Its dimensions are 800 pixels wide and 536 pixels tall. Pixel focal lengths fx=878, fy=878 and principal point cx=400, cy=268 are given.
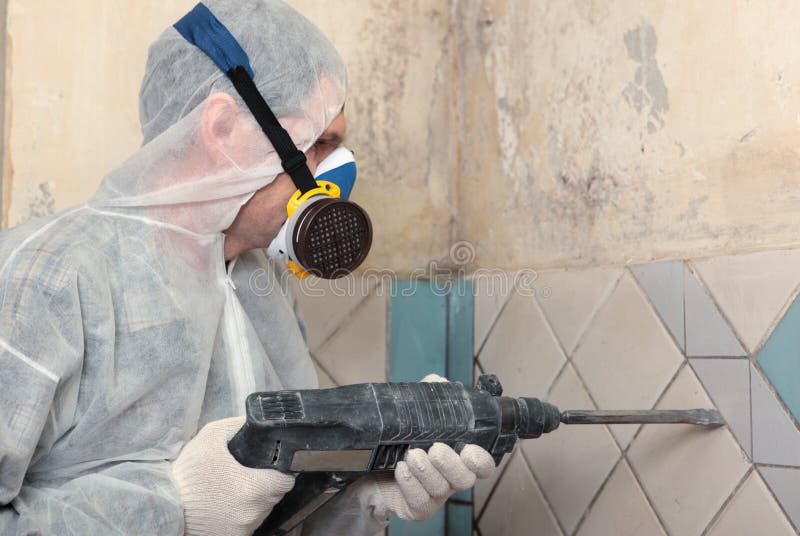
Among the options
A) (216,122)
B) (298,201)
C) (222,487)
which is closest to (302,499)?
(222,487)

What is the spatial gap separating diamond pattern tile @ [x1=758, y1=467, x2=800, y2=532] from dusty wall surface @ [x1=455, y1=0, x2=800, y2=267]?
0.25 metres

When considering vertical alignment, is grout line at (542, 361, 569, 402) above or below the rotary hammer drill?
below

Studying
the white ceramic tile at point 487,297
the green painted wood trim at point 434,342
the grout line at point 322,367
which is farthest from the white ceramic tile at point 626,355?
the grout line at point 322,367

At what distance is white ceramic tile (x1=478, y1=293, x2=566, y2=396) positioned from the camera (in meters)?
1.31

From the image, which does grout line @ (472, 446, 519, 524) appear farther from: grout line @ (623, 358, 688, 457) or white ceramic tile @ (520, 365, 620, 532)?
grout line @ (623, 358, 688, 457)

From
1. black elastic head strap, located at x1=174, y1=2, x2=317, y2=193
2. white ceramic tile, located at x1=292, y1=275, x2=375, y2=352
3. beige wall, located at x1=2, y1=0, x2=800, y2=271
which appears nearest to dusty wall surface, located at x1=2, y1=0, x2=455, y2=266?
beige wall, located at x1=2, y1=0, x2=800, y2=271

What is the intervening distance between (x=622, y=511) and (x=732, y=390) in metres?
0.24

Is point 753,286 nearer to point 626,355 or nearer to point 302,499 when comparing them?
point 626,355

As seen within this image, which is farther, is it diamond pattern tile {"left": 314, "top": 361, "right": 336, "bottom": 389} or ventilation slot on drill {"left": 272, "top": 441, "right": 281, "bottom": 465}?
diamond pattern tile {"left": 314, "top": 361, "right": 336, "bottom": 389}

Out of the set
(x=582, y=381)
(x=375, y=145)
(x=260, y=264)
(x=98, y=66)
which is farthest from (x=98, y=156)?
(x=582, y=381)

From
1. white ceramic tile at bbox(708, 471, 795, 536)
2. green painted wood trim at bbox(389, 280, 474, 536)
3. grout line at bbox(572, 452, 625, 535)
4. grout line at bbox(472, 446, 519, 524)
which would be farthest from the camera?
green painted wood trim at bbox(389, 280, 474, 536)

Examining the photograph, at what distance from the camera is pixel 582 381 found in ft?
4.04

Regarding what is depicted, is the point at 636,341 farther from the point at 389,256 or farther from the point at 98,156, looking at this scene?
the point at 98,156

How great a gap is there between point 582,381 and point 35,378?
72 cm
